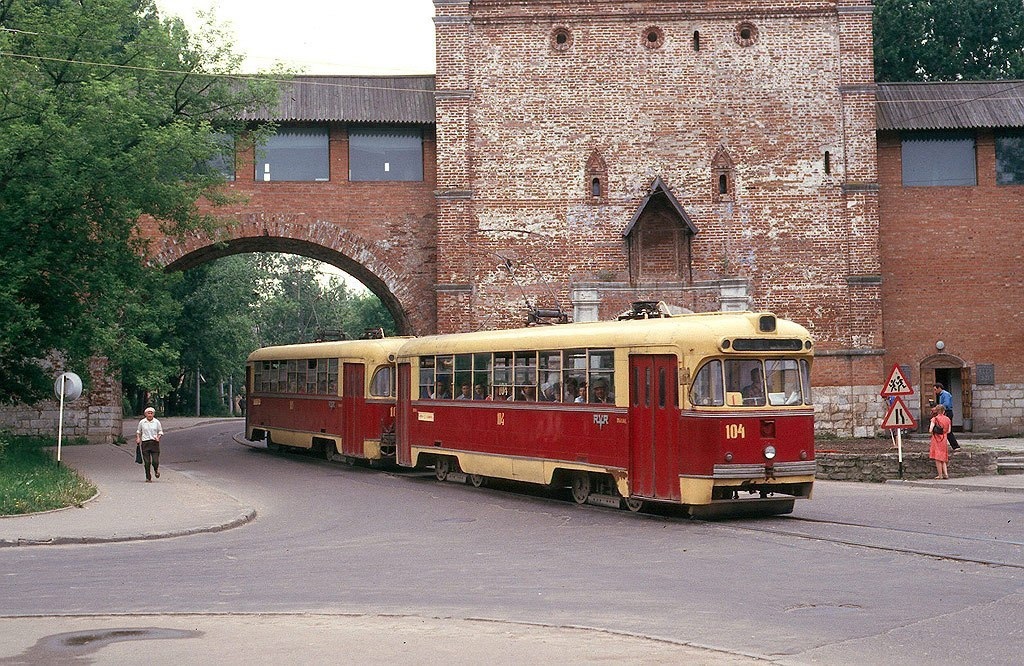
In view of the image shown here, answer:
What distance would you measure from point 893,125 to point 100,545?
25.8 meters

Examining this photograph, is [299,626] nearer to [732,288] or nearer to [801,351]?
[801,351]

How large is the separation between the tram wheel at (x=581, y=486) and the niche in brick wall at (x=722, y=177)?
16.0 meters

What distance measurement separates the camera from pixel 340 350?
91.7 feet

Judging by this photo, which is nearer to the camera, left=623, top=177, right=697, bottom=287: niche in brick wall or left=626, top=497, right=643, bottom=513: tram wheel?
left=626, top=497, right=643, bottom=513: tram wheel

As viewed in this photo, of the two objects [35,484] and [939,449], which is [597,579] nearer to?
[35,484]

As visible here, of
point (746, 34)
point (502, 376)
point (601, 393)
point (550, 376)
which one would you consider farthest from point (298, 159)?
point (601, 393)

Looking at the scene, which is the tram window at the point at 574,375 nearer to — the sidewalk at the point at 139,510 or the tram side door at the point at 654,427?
the tram side door at the point at 654,427

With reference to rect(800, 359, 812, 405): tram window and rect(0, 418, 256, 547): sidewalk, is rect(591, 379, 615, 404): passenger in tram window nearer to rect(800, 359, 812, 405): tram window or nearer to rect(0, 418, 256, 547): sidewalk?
rect(800, 359, 812, 405): tram window

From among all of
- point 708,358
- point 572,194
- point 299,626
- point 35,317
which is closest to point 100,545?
point 299,626

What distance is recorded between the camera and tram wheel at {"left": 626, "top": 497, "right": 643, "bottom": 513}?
1677 cm

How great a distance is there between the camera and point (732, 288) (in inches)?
1271

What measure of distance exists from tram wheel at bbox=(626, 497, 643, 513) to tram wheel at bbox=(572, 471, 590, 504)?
1148mm

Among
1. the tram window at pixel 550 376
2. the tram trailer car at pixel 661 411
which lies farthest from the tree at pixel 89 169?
the tram window at pixel 550 376

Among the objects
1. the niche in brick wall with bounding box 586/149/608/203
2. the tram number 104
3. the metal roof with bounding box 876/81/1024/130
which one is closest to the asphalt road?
the tram number 104
